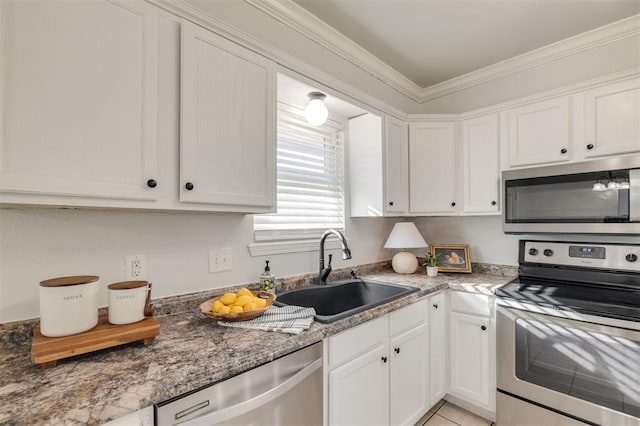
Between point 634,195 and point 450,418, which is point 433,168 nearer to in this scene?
point 634,195

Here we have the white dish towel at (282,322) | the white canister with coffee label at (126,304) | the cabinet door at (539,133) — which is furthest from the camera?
the cabinet door at (539,133)

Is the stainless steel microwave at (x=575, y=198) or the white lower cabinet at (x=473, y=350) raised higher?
the stainless steel microwave at (x=575, y=198)

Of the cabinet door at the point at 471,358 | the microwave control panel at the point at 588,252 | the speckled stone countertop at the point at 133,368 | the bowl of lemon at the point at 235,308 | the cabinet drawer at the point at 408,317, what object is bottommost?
the cabinet door at the point at 471,358

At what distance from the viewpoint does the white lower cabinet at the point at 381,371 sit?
1.27 meters

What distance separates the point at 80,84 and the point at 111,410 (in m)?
0.93

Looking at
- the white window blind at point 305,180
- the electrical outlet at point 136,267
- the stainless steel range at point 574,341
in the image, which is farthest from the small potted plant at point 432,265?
the electrical outlet at point 136,267

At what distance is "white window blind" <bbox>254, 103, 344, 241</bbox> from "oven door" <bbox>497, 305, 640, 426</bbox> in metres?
1.27

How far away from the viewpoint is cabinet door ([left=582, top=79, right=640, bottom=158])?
1.70m

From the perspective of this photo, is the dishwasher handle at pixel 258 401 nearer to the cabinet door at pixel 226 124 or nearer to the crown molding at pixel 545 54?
the cabinet door at pixel 226 124

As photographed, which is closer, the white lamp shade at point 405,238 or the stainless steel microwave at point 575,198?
the stainless steel microwave at point 575,198

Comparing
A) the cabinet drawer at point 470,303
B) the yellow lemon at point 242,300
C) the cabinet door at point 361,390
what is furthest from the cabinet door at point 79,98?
the cabinet drawer at point 470,303

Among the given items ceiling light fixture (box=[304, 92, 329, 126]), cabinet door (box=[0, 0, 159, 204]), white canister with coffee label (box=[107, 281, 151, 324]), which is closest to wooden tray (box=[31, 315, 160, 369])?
white canister with coffee label (box=[107, 281, 151, 324])

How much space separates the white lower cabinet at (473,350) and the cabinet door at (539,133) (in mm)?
1011

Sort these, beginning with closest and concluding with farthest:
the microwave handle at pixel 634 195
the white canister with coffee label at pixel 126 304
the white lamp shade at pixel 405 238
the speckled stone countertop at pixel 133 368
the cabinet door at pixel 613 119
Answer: the speckled stone countertop at pixel 133 368 < the white canister with coffee label at pixel 126 304 < the microwave handle at pixel 634 195 < the cabinet door at pixel 613 119 < the white lamp shade at pixel 405 238
